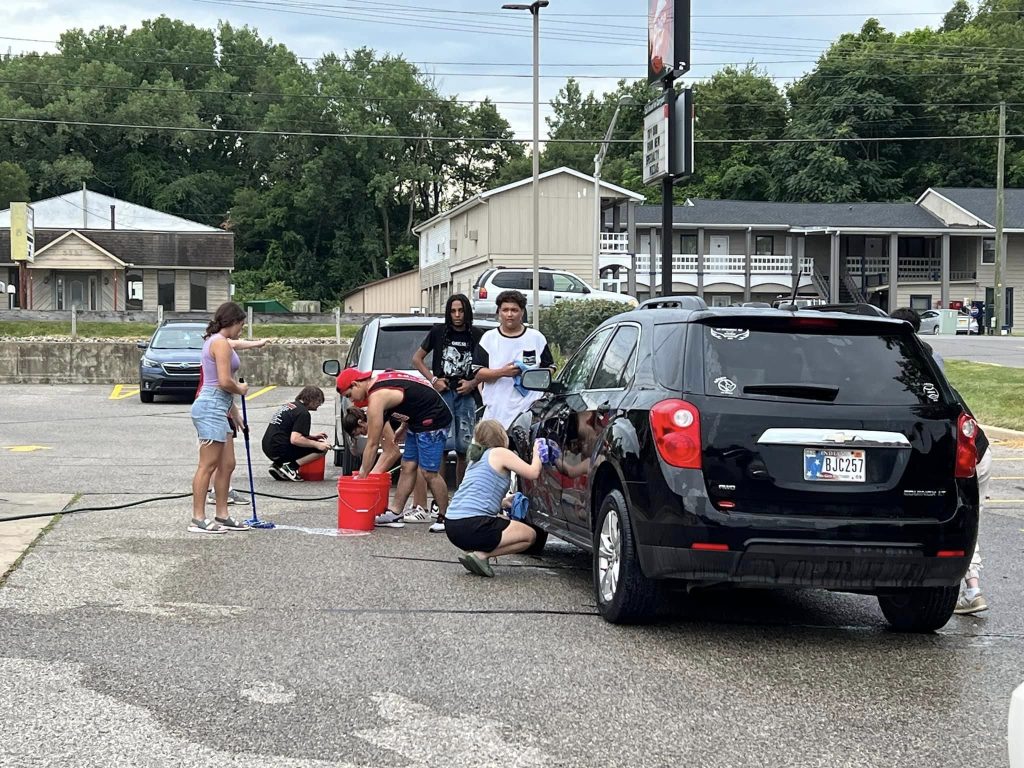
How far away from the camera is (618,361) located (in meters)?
7.90

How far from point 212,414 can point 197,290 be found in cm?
5021

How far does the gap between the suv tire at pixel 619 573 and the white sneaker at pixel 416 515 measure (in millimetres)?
3779

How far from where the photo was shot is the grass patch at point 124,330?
→ 4059 centimetres

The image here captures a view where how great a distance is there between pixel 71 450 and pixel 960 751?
45.9 feet

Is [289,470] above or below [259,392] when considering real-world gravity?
above

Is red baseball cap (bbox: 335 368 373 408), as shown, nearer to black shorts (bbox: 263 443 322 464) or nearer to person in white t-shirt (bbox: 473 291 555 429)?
person in white t-shirt (bbox: 473 291 555 429)

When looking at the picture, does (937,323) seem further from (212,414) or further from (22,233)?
(212,414)

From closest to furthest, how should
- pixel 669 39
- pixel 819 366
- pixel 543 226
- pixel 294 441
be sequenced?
pixel 819 366 < pixel 294 441 < pixel 669 39 < pixel 543 226

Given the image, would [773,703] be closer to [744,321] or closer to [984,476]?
[744,321]

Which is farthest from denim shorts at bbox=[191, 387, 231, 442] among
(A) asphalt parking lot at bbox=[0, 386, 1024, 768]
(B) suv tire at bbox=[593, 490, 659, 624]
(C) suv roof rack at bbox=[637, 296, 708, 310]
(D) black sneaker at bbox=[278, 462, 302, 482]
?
(D) black sneaker at bbox=[278, 462, 302, 482]

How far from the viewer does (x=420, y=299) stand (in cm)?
6638

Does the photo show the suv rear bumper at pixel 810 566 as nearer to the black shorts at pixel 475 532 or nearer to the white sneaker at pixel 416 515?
the black shorts at pixel 475 532

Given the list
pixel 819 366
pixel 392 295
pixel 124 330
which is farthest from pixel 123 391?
pixel 392 295

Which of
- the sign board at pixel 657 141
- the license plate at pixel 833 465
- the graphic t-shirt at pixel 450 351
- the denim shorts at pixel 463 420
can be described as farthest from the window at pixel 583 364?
the sign board at pixel 657 141
